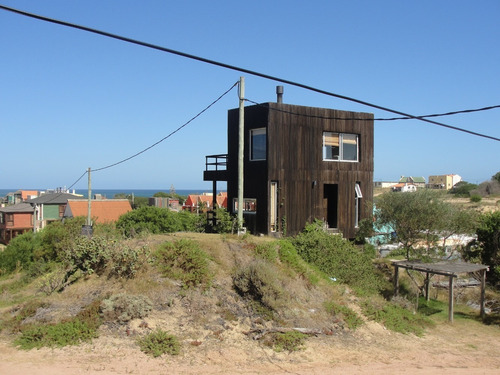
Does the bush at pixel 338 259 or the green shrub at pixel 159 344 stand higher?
the bush at pixel 338 259

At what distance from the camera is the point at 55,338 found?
10.2m

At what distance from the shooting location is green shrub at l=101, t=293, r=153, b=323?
11.2m

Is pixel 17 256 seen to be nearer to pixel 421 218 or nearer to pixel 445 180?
pixel 421 218

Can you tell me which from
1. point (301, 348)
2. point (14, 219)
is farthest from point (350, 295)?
point (14, 219)

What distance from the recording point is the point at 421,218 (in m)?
18.1

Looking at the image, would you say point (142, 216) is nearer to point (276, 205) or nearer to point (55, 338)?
point (276, 205)

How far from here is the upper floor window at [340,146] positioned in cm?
2083

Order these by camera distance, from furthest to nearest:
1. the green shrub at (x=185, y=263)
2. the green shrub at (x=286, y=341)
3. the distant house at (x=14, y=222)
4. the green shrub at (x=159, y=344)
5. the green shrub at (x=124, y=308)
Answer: the distant house at (x=14, y=222)
the green shrub at (x=185, y=263)
the green shrub at (x=124, y=308)
the green shrub at (x=286, y=341)
the green shrub at (x=159, y=344)

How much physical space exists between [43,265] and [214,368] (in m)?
14.8

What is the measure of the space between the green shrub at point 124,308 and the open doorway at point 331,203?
11838 mm

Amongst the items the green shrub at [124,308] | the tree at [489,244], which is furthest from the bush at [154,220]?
the green shrub at [124,308]

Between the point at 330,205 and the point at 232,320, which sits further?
the point at 330,205

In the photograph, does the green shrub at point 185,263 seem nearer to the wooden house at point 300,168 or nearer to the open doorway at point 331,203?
the wooden house at point 300,168

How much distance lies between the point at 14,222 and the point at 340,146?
52.2 meters
